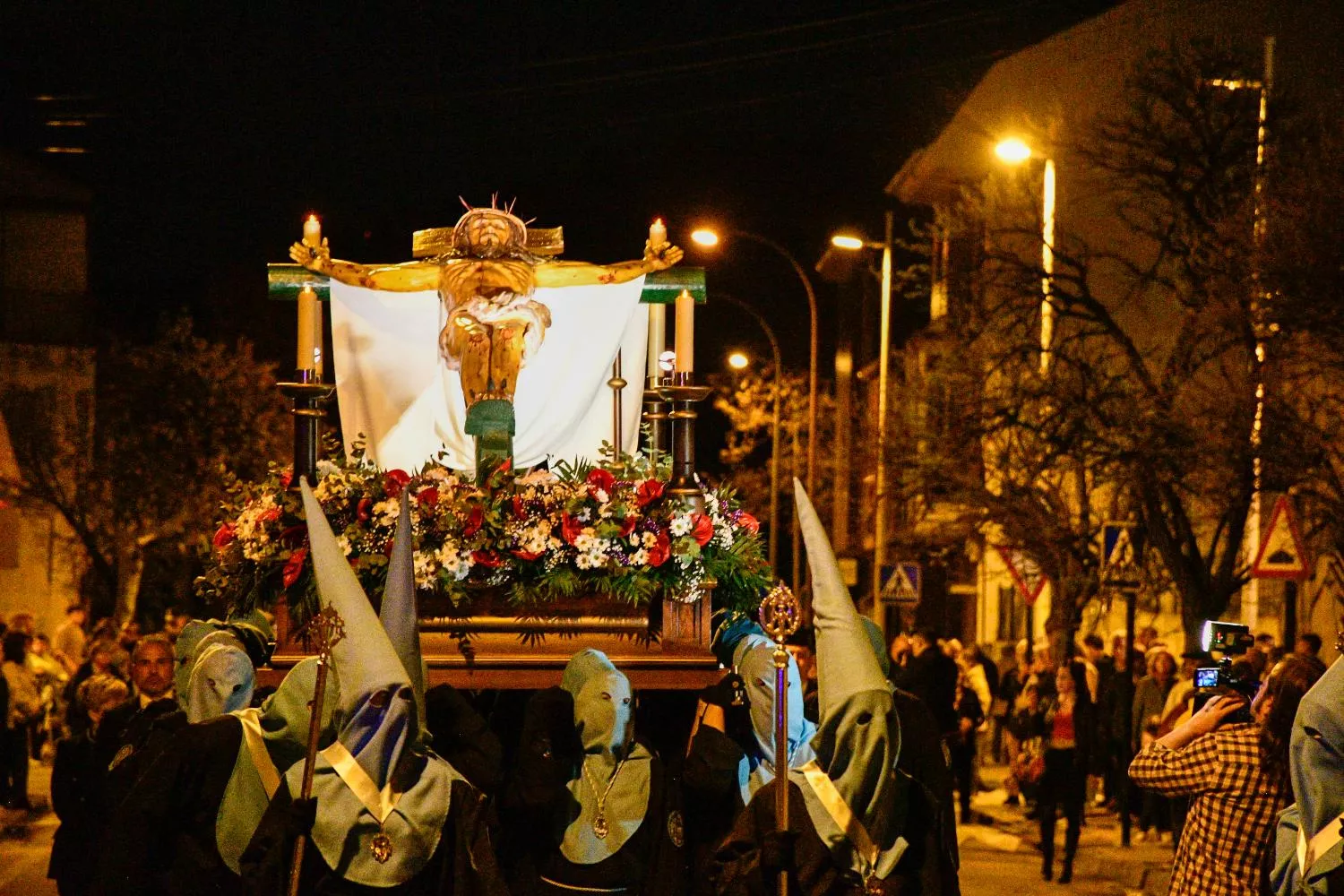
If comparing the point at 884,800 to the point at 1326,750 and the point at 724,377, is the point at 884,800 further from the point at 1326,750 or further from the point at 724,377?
the point at 724,377

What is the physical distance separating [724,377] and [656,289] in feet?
132

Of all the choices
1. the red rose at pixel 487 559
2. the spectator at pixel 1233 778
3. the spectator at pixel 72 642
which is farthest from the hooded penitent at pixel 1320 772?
the spectator at pixel 72 642

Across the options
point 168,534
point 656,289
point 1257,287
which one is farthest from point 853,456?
point 656,289

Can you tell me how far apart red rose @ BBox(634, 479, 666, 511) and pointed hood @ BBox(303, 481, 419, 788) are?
8.16 ft

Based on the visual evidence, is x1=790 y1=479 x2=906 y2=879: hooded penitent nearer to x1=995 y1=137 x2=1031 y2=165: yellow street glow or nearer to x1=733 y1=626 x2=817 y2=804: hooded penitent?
x1=733 y1=626 x2=817 y2=804: hooded penitent

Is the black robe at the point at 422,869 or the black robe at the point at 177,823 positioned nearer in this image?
the black robe at the point at 422,869

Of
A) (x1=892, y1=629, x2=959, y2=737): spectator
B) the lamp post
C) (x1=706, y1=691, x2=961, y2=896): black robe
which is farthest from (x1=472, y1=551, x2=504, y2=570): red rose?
the lamp post

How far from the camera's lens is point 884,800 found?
5.93 meters

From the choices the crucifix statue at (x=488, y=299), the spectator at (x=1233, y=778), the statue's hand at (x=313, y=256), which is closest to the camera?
the spectator at (x=1233, y=778)

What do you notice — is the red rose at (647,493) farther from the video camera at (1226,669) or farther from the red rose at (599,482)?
the video camera at (1226,669)

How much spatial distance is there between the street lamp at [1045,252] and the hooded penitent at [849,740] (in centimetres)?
1374

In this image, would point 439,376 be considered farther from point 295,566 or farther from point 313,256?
point 295,566

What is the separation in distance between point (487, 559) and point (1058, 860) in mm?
8980

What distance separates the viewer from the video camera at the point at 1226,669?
7234mm
